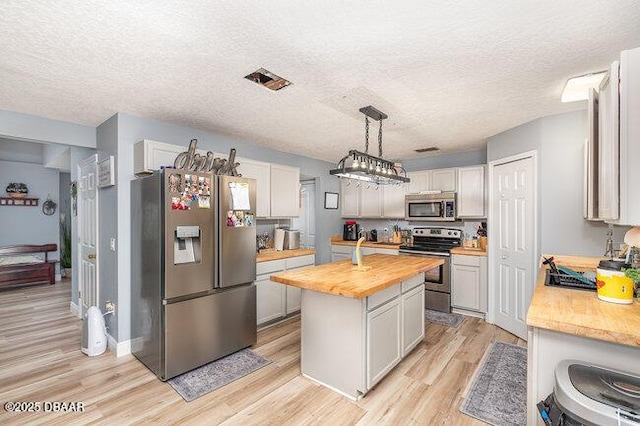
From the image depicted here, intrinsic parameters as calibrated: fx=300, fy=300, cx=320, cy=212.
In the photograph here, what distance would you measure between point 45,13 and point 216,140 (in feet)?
7.51

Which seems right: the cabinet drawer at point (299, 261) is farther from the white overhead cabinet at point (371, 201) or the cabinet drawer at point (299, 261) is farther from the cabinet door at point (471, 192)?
the cabinet door at point (471, 192)

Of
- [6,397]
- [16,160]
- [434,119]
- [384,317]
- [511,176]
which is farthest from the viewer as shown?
[16,160]

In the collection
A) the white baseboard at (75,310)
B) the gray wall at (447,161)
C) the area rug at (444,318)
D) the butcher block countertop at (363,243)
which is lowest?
the area rug at (444,318)

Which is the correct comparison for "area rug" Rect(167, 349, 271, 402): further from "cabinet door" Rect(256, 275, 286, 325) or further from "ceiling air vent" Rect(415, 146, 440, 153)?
"ceiling air vent" Rect(415, 146, 440, 153)

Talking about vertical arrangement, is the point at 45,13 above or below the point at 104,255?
above

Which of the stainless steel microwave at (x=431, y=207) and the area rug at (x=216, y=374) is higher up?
the stainless steel microwave at (x=431, y=207)

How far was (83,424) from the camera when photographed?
2.04m

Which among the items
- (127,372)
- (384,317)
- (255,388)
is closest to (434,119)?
(384,317)

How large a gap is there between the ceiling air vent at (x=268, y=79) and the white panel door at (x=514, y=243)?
2831 millimetres

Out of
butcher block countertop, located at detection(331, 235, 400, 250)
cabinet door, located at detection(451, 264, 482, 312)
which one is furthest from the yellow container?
butcher block countertop, located at detection(331, 235, 400, 250)

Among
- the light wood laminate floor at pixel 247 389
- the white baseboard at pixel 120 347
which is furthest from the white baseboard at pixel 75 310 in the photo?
the white baseboard at pixel 120 347

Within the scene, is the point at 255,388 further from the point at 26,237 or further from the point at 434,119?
the point at 26,237

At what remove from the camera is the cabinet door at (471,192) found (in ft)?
14.5

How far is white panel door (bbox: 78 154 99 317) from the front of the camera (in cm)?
353
